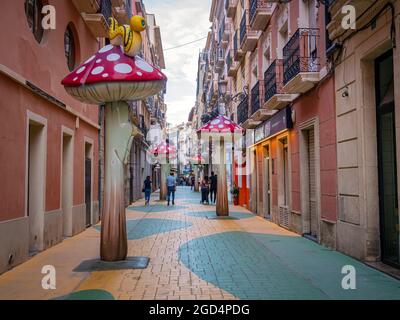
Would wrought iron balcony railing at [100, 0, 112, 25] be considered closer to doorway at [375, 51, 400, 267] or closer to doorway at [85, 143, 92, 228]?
doorway at [85, 143, 92, 228]

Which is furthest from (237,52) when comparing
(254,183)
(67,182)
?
(67,182)

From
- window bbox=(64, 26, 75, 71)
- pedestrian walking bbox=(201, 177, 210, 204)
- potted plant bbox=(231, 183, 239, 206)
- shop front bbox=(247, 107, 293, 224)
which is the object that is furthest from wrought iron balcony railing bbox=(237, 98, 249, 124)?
window bbox=(64, 26, 75, 71)

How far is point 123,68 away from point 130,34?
26.3 inches

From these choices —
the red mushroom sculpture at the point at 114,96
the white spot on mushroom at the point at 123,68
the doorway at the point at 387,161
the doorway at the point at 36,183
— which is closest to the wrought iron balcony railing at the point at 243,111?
the doorway at the point at 36,183

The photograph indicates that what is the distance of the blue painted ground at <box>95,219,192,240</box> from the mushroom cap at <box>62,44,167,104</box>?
5.26 m

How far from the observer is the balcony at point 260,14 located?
1617cm

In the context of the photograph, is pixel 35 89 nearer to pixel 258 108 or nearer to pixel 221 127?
pixel 221 127

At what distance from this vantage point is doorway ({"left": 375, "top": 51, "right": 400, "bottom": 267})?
25.8 ft

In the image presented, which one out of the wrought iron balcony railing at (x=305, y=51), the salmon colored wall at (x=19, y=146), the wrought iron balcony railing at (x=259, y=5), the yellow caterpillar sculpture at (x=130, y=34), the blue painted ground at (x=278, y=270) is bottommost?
the blue painted ground at (x=278, y=270)

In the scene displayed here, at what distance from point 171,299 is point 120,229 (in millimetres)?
2679

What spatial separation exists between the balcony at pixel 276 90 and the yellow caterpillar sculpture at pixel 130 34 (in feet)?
20.9

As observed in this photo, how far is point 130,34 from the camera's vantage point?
26.1ft

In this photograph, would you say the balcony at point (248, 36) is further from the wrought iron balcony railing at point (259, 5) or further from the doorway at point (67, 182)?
the doorway at point (67, 182)

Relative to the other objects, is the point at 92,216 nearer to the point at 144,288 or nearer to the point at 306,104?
the point at 306,104
